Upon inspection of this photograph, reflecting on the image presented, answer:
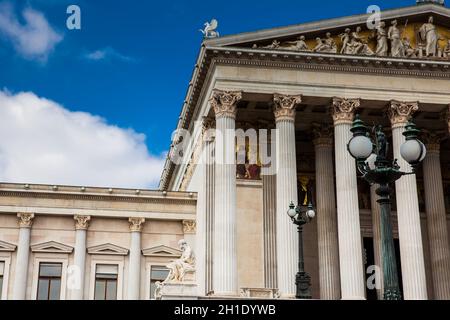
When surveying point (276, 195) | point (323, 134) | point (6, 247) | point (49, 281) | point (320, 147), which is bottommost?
point (49, 281)

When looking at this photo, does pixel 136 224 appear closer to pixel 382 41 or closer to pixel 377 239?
pixel 377 239

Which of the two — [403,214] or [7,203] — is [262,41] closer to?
[403,214]

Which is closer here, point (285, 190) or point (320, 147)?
point (285, 190)

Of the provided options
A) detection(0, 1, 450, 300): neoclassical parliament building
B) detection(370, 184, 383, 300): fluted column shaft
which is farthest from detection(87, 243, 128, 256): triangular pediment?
detection(370, 184, 383, 300): fluted column shaft

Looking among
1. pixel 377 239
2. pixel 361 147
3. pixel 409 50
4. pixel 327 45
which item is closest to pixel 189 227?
pixel 377 239

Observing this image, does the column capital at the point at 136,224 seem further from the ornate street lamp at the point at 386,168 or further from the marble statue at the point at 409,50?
the ornate street lamp at the point at 386,168

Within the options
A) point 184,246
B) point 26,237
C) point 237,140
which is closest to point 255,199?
point 237,140

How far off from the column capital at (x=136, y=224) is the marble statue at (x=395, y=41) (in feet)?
58.8

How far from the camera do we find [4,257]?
42688 mm

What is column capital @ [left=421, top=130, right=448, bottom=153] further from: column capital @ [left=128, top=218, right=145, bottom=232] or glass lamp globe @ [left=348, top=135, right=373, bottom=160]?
glass lamp globe @ [left=348, top=135, right=373, bottom=160]

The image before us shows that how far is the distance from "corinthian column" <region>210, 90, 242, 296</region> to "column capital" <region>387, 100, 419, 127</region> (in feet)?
27.3

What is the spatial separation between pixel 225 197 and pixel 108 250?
11695 mm

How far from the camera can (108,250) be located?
43.9 meters

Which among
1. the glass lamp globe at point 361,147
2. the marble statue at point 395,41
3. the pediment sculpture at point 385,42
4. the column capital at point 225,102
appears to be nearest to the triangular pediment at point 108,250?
the column capital at point 225,102
